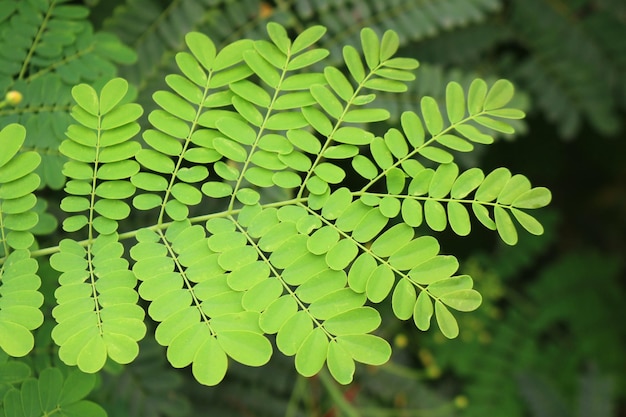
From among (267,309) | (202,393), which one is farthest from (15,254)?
(202,393)

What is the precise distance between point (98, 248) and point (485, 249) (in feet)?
5.43

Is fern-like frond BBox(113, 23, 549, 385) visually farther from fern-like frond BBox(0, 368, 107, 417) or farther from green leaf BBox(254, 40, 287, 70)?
fern-like frond BBox(0, 368, 107, 417)

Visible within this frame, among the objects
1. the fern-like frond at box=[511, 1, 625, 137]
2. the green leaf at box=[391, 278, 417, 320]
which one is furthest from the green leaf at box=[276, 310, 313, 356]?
the fern-like frond at box=[511, 1, 625, 137]

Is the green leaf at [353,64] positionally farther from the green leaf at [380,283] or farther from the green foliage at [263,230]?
the green leaf at [380,283]

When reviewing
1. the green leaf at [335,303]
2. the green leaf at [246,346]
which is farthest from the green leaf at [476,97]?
the green leaf at [246,346]

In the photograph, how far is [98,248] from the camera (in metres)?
0.85

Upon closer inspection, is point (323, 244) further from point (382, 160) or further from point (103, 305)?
point (103, 305)

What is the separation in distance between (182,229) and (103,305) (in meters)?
0.15

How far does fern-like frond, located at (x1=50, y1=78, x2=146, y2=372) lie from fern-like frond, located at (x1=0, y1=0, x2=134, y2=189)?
139 mm

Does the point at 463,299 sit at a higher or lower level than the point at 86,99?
lower

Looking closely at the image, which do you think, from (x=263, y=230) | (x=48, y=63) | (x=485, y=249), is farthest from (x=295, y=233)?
(x=485, y=249)

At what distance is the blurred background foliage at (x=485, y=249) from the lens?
1.33m

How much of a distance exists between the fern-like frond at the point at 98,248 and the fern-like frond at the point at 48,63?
14cm

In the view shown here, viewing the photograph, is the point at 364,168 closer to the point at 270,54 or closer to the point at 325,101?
the point at 325,101
